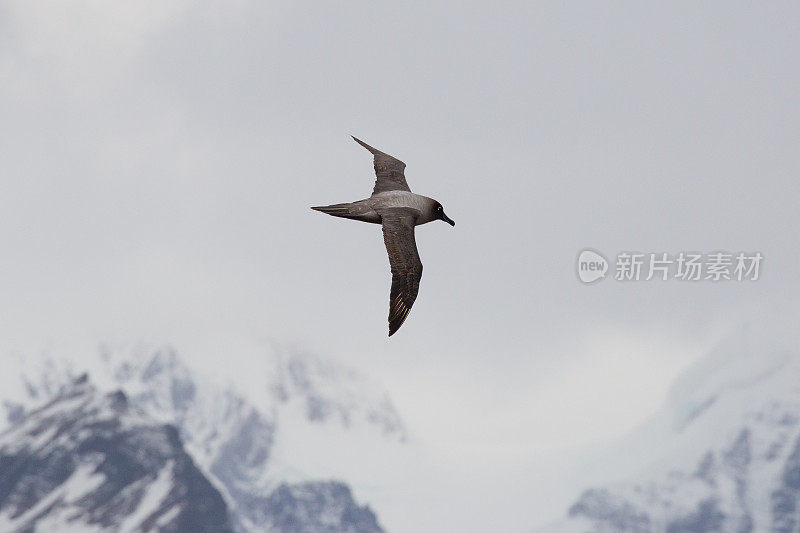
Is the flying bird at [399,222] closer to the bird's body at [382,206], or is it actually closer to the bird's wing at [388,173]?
the bird's body at [382,206]

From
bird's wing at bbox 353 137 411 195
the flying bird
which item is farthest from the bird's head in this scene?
bird's wing at bbox 353 137 411 195

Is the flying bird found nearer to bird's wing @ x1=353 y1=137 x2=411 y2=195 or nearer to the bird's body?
the bird's body

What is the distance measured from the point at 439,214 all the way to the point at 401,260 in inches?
224

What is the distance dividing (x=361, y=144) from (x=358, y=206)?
1228cm

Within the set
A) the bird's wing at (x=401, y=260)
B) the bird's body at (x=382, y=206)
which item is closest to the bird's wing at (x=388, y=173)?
the bird's body at (x=382, y=206)

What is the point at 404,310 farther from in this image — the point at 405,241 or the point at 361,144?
the point at 361,144

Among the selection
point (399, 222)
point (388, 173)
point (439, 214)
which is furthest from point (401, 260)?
point (388, 173)

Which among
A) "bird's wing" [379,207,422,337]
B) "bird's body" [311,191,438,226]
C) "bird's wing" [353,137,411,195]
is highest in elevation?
"bird's wing" [353,137,411,195]

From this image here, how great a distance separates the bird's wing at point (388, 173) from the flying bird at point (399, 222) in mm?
968

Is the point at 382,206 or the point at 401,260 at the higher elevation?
the point at 382,206

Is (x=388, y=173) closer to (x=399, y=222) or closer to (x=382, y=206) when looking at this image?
(x=382, y=206)

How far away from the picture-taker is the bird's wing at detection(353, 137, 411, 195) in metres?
61.8

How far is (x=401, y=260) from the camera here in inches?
2039

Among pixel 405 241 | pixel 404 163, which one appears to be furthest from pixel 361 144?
pixel 405 241
